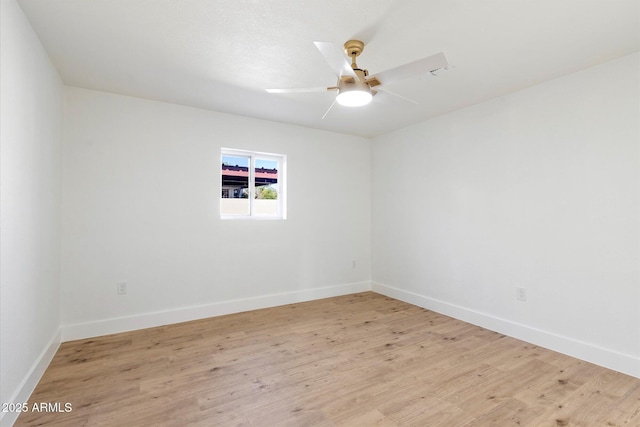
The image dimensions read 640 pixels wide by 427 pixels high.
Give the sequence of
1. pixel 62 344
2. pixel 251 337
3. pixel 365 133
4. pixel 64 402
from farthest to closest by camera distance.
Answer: pixel 365 133 → pixel 251 337 → pixel 62 344 → pixel 64 402

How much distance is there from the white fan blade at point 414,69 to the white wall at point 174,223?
2.24 m

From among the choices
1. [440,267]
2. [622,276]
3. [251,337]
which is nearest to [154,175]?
[251,337]

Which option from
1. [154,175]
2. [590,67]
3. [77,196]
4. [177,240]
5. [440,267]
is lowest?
[440,267]

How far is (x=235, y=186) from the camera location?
3840 millimetres

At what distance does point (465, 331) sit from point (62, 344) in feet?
12.6

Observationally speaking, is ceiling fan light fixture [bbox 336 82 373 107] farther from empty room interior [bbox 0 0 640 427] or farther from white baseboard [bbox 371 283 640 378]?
white baseboard [bbox 371 283 640 378]

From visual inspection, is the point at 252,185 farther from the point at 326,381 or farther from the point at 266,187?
the point at 326,381

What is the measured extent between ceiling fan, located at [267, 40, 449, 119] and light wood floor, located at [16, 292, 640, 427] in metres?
1.99

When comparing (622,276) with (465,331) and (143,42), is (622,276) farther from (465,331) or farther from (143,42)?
(143,42)

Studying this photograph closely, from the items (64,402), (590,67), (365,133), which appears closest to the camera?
(64,402)

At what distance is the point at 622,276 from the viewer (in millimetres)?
2312

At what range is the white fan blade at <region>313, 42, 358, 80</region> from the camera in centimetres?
166

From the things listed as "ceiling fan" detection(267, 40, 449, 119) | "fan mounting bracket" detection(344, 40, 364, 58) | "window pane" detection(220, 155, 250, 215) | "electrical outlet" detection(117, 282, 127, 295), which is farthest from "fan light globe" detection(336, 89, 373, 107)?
"electrical outlet" detection(117, 282, 127, 295)

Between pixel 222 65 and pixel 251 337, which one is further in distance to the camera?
pixel 251 337
